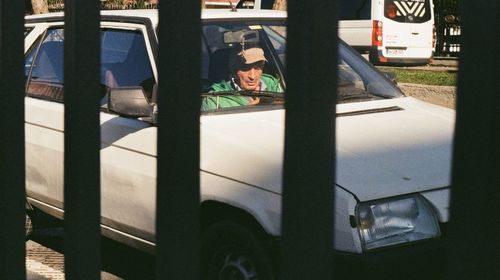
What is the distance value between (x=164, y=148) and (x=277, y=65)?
10.2 feet

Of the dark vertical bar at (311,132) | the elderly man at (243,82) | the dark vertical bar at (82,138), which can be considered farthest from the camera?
the elderly man at (243,82)

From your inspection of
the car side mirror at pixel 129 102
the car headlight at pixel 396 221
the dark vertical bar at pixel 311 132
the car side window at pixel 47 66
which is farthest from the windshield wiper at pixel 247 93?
the dark vertical bar at pixel 311 132

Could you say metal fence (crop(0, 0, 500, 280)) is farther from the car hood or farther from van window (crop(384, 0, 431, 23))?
van window (crop(384, 0, 431, 23))

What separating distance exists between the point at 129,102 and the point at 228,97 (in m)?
0.49

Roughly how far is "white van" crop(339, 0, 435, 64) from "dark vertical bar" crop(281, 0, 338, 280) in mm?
14993

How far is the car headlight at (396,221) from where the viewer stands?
11.1 ft

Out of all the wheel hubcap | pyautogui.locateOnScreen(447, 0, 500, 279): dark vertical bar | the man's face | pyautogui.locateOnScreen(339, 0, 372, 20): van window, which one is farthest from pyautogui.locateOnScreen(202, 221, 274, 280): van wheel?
pyautogui.locateOnScreen(339, 0, 372, 20): van window

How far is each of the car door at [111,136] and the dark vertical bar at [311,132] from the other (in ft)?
9.38

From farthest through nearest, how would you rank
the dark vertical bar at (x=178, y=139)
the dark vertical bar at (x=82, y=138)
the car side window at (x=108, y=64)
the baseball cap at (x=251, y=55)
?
the car side window at (x=108, y=64)
the baseball cap at (x=251, y=55)
the dark vertical bar at (x=82, y=138)
the dark vertical bar at (x=178, y=139)

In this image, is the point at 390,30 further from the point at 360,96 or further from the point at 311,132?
the point at 311,132

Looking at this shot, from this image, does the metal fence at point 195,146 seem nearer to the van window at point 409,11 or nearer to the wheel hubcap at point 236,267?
the wheel hubcap at point 236,267

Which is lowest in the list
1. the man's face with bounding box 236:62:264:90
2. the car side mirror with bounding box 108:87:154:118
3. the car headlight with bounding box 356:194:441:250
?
the car headlight with bounding box 356:194:441:250

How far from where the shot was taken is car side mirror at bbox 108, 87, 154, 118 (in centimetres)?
409

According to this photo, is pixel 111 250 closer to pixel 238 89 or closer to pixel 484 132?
pixel 238 89
